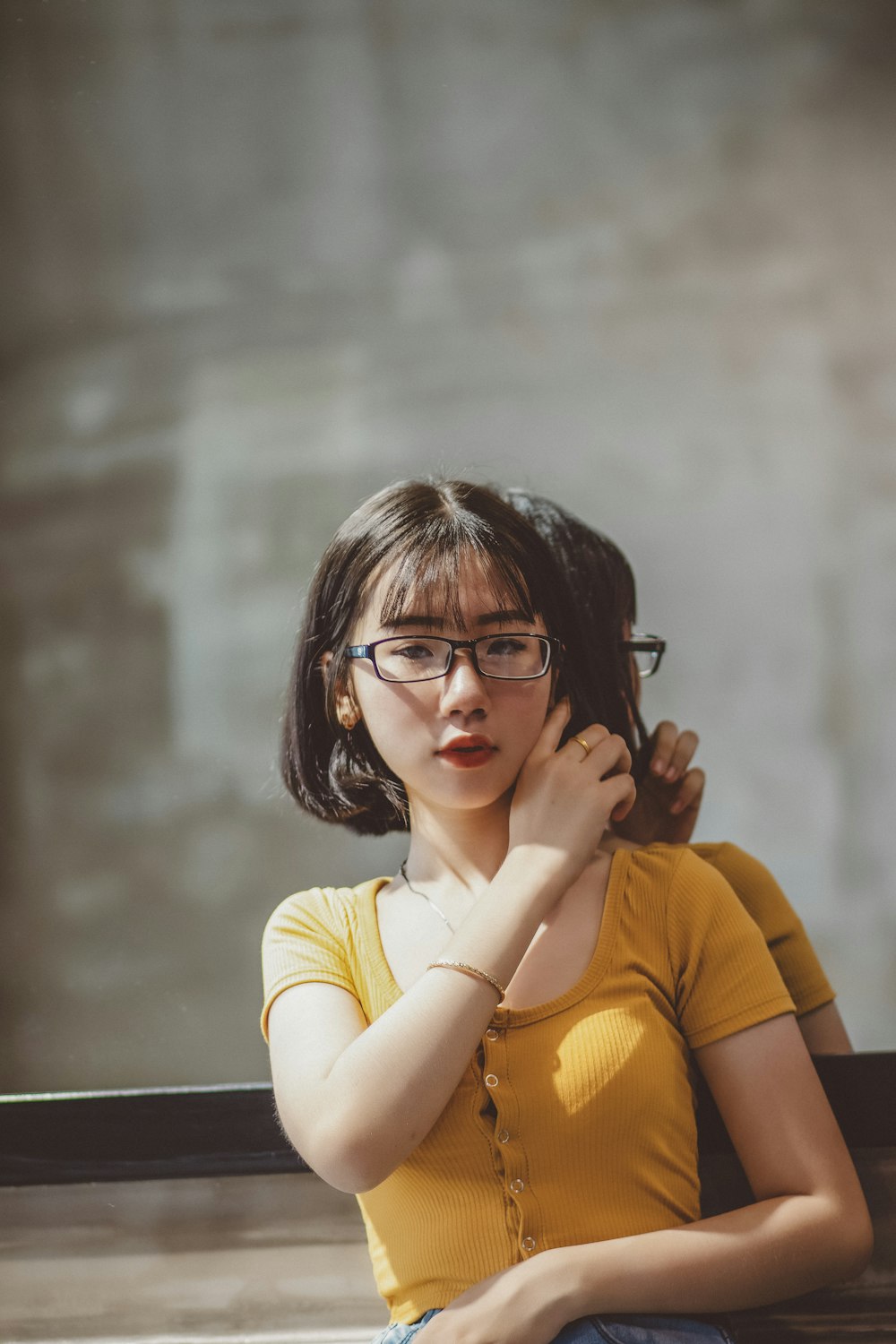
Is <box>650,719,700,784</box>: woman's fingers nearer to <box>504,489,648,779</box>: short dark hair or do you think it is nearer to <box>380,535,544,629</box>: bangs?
<box>504,489,648,779</box>: short dark hair

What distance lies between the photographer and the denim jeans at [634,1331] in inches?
35.8

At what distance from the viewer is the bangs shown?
3.42 feet

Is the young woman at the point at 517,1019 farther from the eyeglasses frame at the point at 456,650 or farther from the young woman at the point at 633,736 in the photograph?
the young woman at the point at 633,736

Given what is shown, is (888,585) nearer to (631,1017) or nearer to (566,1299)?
(631,1017)

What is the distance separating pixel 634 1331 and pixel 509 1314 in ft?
0.37

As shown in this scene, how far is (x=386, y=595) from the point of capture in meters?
1.07

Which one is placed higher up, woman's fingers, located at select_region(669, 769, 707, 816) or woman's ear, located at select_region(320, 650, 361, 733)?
woman's ear, located at select_region(320, 650, 361, 733)

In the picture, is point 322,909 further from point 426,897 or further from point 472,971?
point 472,971

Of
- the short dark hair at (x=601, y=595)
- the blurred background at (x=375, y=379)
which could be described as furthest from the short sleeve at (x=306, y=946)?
the blurred background at (x=375, y=379)

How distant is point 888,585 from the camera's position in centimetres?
230

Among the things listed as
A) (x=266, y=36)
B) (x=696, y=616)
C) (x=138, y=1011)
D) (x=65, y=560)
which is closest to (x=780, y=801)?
(x=696, y=616)

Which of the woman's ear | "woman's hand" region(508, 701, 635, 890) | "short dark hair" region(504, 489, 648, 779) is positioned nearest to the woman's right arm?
"woman's hand" region(508, 701, 635, 890)

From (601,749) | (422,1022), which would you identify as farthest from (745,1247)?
(601,749)

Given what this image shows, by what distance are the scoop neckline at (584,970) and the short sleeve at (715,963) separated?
54mm
